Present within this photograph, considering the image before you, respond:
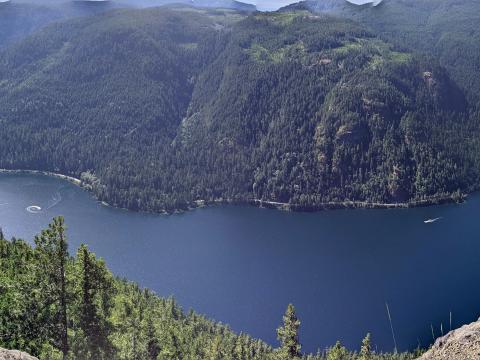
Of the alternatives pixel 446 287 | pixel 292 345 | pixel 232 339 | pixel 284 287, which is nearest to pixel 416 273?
pixel 446 287

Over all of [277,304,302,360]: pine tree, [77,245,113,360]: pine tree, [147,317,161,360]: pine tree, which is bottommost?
[147,317,161,360]: pine tree

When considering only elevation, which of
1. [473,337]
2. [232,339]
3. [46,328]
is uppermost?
[473,337]

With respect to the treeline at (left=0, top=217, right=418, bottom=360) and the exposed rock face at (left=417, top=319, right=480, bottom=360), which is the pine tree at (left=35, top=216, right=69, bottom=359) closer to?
the treeline at (left=0, top=217, right=418, bottom=360)

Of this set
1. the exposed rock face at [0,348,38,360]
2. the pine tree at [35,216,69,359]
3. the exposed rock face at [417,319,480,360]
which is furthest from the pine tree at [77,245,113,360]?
the exposed rock face at [417,319,480,360]

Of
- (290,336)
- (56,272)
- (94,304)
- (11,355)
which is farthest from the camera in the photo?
(290,336)

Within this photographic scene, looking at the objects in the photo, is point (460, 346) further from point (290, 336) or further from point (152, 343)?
point (152, 343)

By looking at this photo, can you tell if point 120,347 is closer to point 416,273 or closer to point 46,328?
point 46,328

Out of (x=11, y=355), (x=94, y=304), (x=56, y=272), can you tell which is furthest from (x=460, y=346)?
(x=56, y=272)

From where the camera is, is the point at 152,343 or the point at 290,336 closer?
the point at 290,336
